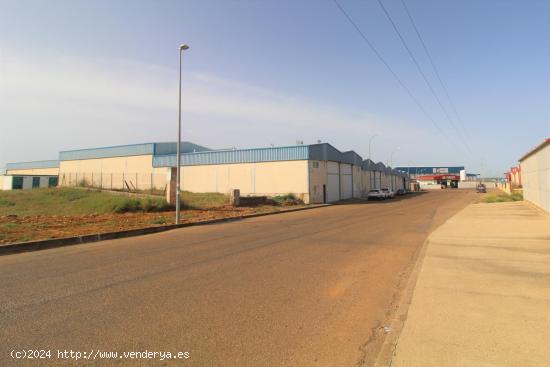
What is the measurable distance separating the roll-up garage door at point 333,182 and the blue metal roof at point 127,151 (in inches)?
954

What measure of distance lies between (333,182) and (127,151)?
32.4 m

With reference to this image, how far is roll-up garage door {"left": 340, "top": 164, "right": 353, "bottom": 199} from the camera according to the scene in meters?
45.5

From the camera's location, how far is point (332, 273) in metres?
7.03

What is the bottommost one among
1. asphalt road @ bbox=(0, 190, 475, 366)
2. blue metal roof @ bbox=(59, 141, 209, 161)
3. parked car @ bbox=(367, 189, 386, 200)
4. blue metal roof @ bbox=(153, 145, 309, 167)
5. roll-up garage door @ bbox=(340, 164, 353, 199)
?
asphalt road @ bbox=(0, 190, 475, 366)

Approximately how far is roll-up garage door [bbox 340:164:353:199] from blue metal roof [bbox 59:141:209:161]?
25303 mm

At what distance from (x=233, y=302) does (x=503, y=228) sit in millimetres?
12483

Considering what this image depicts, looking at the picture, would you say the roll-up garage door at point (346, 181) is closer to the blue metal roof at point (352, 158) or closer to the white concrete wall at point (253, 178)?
the blue metal roof at point (352, 158)

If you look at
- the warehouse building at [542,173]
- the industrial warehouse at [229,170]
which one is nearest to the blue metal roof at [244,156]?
the industrial warehouse at [229,170]

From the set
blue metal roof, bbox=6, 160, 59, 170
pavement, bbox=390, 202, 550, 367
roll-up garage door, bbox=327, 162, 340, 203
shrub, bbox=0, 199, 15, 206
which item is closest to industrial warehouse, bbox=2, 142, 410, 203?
roll-up garage door, bbox=327, 162, 340, 203

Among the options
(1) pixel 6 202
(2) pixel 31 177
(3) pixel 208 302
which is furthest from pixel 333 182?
(2) pixel 31 177

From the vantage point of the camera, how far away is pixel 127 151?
52.4m

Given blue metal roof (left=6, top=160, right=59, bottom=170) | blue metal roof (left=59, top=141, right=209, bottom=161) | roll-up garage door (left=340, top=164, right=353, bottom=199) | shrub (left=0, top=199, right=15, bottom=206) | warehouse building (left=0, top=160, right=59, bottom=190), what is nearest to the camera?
shrub (left=0, top=199, right=15, bottom=206)

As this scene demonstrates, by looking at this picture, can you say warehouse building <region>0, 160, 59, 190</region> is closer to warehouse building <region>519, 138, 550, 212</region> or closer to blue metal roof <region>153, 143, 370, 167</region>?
blue metal roof <region>153, 143, 370, 167</region>

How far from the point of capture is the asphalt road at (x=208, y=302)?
3816mm
